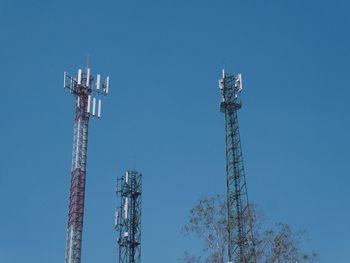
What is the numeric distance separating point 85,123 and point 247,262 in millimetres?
28050

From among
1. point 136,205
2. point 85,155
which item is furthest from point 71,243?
point 136,205

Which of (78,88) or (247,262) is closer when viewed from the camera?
(247,262)

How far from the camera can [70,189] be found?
70.5 metres

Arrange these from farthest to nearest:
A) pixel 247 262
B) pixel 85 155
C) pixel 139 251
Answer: pixel 139 251 < pixel 85 155 < pixel 247 262

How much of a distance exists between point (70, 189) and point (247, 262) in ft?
80.4

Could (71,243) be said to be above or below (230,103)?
below

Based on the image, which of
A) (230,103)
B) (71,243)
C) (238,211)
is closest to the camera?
(238,211)

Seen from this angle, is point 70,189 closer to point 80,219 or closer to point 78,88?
point 80,219

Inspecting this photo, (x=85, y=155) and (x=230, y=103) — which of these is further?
(x=85, y=155)

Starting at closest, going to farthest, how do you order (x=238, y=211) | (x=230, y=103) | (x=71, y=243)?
(x=238, y=211) < (x=230, y=103) < (x=71, y=243)

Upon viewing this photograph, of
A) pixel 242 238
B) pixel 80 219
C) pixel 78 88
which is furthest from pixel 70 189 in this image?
pixel 242 238

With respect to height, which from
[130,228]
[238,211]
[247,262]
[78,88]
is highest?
[78,88]

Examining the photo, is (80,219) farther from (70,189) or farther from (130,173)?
(130,173)

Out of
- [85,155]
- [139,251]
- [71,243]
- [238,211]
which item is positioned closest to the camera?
[238,211]
